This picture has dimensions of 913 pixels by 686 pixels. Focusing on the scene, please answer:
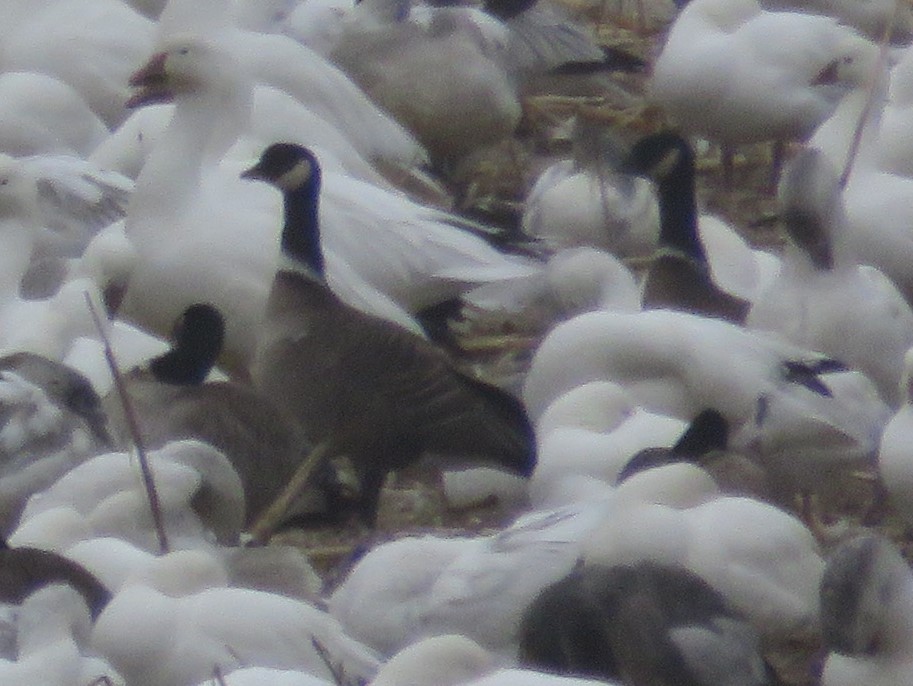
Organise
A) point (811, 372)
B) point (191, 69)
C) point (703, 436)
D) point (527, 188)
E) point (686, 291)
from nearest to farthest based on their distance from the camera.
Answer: point (703, 436), point (811, 372), point (686, 291), point (191, 69), point (527, 188)

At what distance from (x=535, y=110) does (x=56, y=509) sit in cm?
368

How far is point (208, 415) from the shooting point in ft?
20.0

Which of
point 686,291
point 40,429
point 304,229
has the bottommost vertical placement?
point 686,291

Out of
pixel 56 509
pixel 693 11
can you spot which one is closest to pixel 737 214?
pixel 693 11

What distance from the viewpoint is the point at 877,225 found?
7027 millimetres

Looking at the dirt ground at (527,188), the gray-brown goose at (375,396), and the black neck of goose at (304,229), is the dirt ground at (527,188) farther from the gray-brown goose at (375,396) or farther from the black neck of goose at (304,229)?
the black neck of goose at (304,229)

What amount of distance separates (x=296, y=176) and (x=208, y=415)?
27.8 inches

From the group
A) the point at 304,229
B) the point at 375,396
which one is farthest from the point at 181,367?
the point at 304,229

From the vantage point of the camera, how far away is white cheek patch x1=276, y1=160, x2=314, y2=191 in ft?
21.5

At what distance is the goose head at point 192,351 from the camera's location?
614cm

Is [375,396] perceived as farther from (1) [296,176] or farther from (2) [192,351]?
(1) [296,176]

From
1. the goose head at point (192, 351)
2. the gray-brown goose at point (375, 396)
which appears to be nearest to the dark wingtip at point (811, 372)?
the gray-brown goose at point (375, 396)

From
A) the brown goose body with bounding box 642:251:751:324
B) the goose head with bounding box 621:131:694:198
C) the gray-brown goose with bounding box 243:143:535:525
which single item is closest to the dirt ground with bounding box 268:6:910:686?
the gray-brown goose with bounding box 243:143:535:525

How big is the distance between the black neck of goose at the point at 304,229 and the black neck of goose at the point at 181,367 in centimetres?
35
